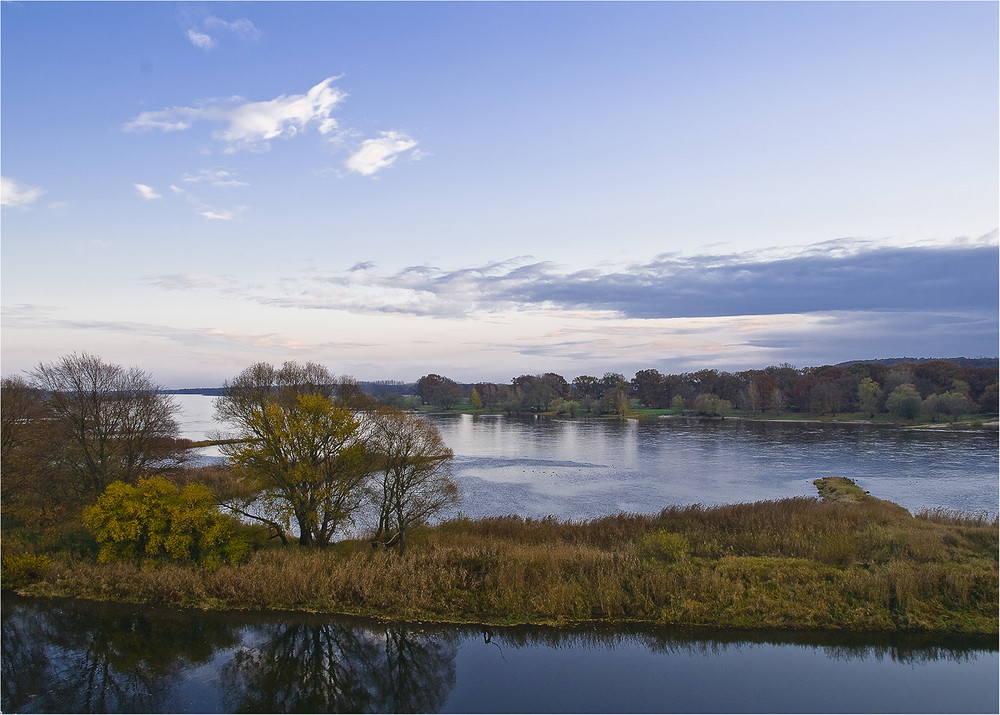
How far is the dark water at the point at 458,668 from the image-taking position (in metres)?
13.5

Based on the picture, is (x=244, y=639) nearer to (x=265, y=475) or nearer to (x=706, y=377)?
(x=265, y=475)

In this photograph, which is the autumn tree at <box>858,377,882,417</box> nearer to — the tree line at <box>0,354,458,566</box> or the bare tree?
the tree line at <box>0,354,458,566</box>

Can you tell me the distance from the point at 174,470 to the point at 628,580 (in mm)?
23534

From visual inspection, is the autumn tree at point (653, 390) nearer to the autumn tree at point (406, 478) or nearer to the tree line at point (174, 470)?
the tree line at point (174, 470)

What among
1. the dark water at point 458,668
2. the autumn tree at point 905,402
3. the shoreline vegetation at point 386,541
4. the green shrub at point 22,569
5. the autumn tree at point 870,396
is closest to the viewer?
the dark water at point 458,668

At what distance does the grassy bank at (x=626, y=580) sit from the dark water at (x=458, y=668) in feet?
2.45

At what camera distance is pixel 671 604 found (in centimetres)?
1767

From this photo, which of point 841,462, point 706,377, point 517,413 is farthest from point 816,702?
point 706,377

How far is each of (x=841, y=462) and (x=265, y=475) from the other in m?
41.0

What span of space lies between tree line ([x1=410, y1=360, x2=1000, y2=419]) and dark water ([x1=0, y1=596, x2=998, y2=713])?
77.2m

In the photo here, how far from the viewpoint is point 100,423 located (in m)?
27.6

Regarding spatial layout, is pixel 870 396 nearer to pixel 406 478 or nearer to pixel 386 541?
pixel 406 478

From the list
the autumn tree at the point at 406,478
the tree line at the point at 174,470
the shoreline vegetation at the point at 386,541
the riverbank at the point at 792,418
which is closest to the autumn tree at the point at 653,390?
the riverbank at the point at 792,418

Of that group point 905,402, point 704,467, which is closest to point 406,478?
point 704,467
